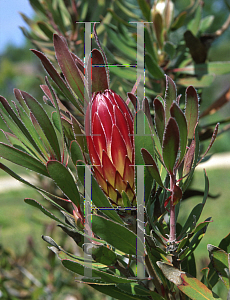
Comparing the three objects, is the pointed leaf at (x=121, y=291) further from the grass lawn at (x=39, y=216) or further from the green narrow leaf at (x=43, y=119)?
the grass lawn at (x=39, y=216)

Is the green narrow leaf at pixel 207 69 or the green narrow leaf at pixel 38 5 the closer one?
the green narrow leaf at pixel 207 69

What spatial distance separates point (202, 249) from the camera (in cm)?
353

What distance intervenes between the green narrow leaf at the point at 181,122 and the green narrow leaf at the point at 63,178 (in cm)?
13

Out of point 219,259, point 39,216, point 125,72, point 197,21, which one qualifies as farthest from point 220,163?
point 219,259

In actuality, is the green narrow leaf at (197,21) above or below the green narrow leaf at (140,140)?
above

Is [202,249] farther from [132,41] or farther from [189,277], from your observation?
[189,277]

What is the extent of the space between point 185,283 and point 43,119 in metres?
0.26

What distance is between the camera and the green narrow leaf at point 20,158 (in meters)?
0.37

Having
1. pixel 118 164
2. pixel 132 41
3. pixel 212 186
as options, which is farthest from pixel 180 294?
pixel 212 186

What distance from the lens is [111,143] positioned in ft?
1.17

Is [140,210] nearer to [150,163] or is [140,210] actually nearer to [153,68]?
[150,163]

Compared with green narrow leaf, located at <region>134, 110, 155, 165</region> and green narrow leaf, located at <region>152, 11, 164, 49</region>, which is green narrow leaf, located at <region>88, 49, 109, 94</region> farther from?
green narrow leaf, located at <region>152, 11, 164, 49</region>

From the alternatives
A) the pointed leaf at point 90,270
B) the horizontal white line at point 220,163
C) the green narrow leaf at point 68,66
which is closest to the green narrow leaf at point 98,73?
the green narrow leaf at point 68,66

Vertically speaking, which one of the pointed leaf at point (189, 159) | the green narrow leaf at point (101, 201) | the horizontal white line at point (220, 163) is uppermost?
the pointed leaf at point (189, 159)
